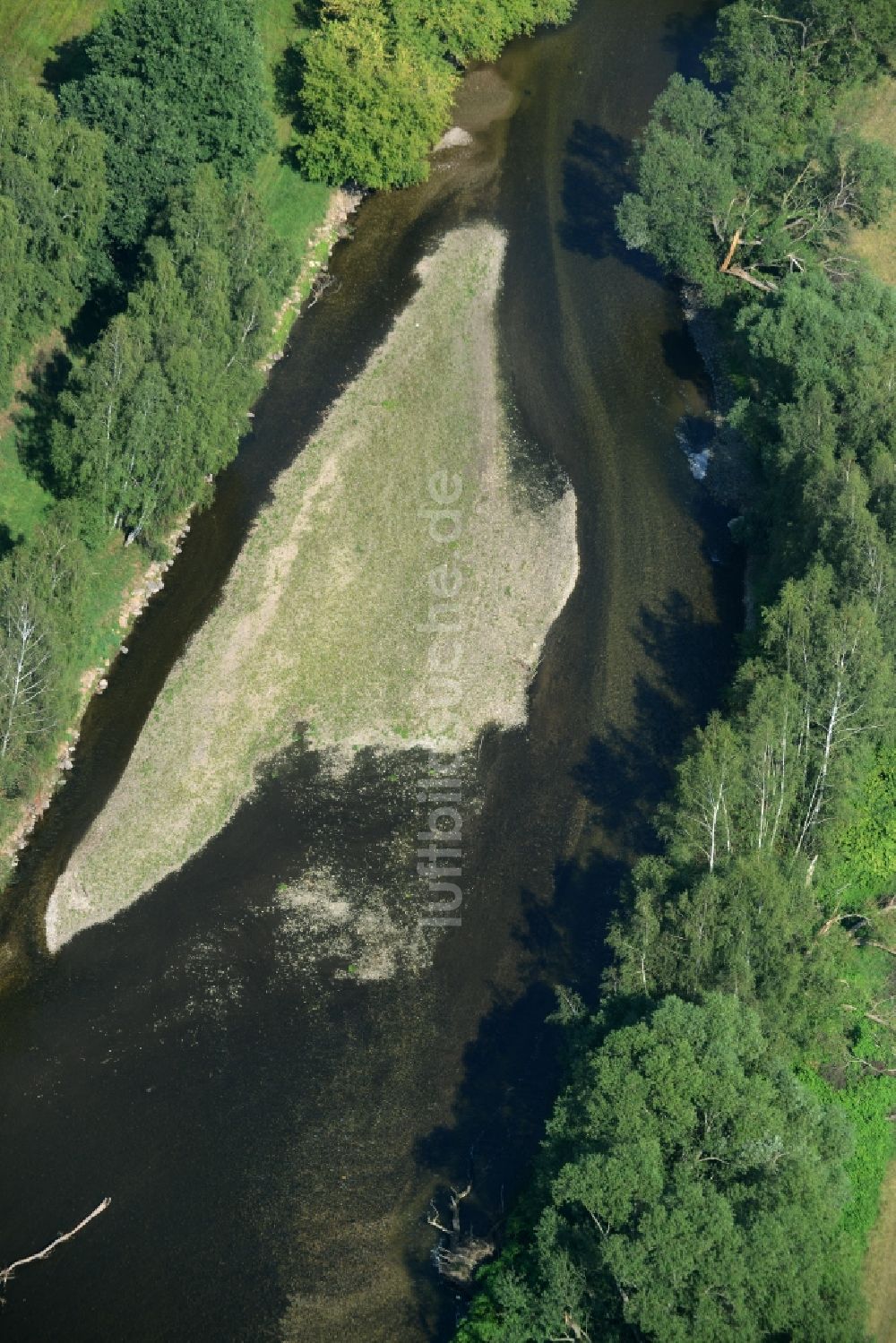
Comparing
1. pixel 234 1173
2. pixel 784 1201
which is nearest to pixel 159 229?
pixel 234 1173

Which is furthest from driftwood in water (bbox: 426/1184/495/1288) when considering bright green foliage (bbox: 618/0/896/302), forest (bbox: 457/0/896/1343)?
bright green foliage (bbox: 618/0/896/302)

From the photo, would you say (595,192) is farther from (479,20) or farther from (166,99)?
(166,99)

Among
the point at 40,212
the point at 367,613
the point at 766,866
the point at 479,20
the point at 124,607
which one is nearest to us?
the point at 766,866

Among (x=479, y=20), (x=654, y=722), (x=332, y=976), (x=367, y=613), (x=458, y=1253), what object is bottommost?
(x=458, y=1253)

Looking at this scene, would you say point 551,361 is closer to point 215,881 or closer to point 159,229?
point 159,229

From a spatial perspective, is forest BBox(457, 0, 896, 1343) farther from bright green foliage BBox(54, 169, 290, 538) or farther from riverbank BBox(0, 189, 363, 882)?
bright green foliage BBox(54, 169, 290, 538)

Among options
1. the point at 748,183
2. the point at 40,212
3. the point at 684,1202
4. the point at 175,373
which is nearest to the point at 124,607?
the point at 175,373

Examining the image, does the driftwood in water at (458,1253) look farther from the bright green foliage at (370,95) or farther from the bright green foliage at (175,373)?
the bright green foliage at (370,95)
